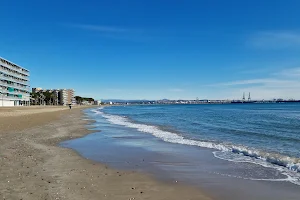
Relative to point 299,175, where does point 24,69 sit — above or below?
above

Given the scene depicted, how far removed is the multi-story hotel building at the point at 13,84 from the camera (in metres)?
104

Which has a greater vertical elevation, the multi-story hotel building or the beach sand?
the multi-story hotel building

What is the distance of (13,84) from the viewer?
115 metres

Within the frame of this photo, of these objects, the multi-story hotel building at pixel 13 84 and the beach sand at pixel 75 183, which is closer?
the beach sand at pixel 75 183

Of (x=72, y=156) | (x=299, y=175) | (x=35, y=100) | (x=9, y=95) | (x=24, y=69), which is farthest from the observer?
(x=35, y=100)

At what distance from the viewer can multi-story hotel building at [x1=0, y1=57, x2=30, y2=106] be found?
104 meters

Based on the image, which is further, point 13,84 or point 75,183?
point 13,84

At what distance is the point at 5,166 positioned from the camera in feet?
34.2

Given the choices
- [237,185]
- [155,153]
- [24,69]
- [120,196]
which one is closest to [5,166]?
[120,196]

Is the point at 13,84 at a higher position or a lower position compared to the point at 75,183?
higher

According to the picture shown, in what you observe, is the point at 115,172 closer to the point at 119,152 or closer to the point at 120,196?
the point at 120,196

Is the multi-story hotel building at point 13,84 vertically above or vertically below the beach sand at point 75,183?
above

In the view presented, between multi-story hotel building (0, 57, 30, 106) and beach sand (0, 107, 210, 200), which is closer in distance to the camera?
beach sand (0, 107, 210, 200)

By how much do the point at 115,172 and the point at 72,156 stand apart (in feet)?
12.7
